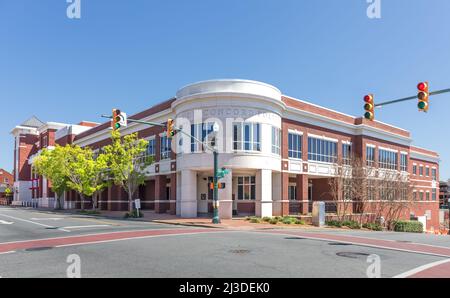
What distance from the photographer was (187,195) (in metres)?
30.2

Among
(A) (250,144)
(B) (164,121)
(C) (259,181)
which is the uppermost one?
(B) (164,121)

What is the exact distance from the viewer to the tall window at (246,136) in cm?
2898

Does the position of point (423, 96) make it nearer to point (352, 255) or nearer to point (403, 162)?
point (352, 255)

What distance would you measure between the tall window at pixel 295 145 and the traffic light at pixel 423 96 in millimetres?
20357

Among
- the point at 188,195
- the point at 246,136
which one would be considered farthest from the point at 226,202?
the point at 246,136

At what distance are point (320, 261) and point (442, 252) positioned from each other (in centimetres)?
562

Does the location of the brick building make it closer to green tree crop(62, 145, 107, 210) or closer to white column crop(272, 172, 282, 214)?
white column crop(272, 172, 282, 214)

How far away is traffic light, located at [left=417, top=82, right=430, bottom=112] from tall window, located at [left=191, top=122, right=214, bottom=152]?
701 inches

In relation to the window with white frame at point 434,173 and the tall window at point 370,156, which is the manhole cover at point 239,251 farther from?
the window with white frame at point 434,173

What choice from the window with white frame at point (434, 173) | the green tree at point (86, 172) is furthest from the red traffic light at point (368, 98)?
the window with white frame at point (434, 173)

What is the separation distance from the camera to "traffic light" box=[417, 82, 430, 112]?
526 inches
